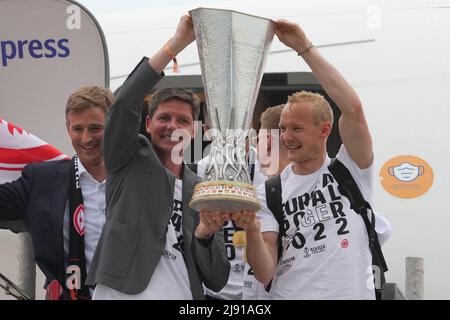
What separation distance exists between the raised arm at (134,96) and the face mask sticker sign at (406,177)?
209 centimetres

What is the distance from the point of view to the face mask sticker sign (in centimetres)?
471

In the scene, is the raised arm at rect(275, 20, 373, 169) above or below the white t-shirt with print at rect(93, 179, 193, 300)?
above

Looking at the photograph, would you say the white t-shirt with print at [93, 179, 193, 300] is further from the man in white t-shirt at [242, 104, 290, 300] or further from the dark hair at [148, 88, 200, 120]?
the man in white t-shirt at [242, 104, 290, 300]

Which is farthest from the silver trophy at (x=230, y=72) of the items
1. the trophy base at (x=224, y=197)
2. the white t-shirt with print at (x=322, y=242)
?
the white t-shirt with print at (x=322, y=242)

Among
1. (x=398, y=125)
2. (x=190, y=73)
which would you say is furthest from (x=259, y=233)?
(x=190, y=73)

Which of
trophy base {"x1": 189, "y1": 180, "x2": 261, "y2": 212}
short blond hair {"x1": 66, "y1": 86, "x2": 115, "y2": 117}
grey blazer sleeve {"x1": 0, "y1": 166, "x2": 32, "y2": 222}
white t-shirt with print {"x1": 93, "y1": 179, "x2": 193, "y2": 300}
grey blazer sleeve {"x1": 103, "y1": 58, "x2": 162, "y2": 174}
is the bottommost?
white t-shirt with print {"x1": 93, "y1": 179, "x2": 193, "y2": 300}

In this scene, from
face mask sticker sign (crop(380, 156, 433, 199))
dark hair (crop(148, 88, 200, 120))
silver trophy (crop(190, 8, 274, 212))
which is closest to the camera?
silver trophy (crop(190, 8, 274, 212))

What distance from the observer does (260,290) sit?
3.34 m

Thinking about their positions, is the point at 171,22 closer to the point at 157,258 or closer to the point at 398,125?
the point at 398,125

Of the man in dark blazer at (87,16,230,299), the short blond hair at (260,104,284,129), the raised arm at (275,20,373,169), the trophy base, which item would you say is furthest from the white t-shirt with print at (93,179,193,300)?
the short blond hair at (260,104,284,129)

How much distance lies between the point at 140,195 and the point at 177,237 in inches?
8.1

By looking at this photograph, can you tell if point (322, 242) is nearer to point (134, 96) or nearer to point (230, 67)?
point (230, 67)

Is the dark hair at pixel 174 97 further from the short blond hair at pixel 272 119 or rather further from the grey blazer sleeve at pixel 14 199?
the short blond hair at pixel 272 119

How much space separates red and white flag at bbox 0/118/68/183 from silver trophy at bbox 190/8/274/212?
1.07 m
